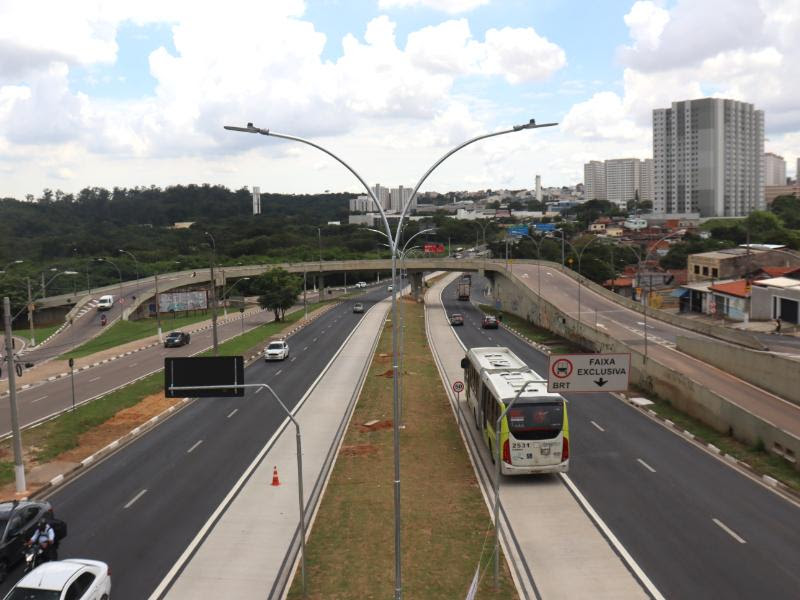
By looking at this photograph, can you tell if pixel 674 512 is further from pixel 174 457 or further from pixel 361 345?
pixel 361 345

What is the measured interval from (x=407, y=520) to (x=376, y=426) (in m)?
11.1

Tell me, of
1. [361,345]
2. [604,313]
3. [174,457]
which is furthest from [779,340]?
[174,457]

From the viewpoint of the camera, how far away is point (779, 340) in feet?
158

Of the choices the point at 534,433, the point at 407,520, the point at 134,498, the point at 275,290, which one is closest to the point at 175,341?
the point at 275,290

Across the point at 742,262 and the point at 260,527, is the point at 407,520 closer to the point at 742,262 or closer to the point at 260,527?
the point at 260,527

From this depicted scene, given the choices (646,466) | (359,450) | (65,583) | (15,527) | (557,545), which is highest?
(65,583)

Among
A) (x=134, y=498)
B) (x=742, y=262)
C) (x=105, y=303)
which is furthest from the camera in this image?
(x=742, y=262)

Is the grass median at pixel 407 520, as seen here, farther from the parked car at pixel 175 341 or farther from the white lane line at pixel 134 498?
the parked car at pixel 175 341

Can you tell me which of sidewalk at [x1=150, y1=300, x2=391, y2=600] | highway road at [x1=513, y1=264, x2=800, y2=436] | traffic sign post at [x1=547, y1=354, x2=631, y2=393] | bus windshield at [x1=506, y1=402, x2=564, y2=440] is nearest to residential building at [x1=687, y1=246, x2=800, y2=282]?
highway road at [x1=513, y1=264, x2=800, y2=436]

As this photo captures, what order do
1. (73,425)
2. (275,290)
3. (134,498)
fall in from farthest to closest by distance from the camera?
1. (275,290)
2. (73,425)
3. (134,498)

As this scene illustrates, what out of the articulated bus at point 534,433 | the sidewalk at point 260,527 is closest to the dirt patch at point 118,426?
the sidewalk at point 260,527

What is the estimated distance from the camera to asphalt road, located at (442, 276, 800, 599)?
15.7m

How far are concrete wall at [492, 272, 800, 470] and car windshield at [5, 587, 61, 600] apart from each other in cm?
2169

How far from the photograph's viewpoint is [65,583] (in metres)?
13.2
